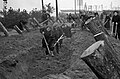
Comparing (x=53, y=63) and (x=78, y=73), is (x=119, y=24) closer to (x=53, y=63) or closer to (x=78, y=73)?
(x=53, y=63)

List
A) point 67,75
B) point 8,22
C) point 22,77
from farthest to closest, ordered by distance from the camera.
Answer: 1. point 8,22
2. point 22,77
3. point 67,75

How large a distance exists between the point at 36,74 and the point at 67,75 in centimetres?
144

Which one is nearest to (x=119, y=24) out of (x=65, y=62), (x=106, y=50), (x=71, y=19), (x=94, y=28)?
(x=65, y=62)

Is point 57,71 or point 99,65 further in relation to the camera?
point 57,71

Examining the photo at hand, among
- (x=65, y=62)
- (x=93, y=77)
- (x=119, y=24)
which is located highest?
(x=119, y=24)

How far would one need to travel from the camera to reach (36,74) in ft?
19.4

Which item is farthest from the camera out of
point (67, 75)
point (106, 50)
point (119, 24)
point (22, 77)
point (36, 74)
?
point (119, 24)

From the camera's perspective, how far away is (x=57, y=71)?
6168 millimetres

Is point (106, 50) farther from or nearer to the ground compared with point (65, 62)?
farther from the ground

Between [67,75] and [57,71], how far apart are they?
4.44ft

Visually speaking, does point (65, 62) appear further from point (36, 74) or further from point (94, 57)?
point (94, 57)

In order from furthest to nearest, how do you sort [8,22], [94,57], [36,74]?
[8,22]
[36,74]
[94,57]

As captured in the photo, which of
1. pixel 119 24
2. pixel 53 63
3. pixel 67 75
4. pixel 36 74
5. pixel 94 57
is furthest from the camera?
pixel 119 24

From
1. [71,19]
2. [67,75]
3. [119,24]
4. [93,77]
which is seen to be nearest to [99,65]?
[93,77]
